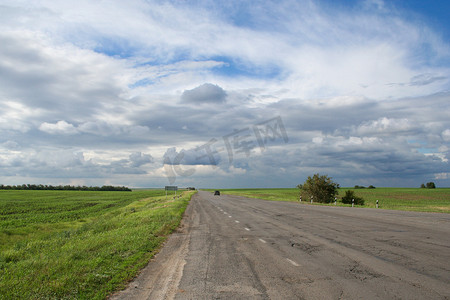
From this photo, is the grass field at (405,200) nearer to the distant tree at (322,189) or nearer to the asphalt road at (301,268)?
the distant tree at (322,189)

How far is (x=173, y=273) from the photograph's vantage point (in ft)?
25.6

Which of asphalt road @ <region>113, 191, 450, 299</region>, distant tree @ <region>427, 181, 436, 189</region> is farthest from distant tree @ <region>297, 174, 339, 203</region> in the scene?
distant tree @ <region>427, 181, 436, 189</region>

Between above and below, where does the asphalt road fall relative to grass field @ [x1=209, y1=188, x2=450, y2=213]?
above

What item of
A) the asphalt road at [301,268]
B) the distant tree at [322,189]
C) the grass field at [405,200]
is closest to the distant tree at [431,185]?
the grass field at [405,200]

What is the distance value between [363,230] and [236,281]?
33.9ft

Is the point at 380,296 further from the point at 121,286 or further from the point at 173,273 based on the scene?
the point at 121,286

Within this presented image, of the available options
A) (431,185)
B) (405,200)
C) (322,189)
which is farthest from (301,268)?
(431,185)

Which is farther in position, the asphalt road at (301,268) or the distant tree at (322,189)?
the distant tree at (322,189)

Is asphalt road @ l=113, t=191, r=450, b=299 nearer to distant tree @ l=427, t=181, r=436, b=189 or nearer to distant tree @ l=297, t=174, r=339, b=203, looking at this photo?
distant tree @ l=297, t=174, r=339, b=203

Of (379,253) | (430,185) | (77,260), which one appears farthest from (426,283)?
(430,185)

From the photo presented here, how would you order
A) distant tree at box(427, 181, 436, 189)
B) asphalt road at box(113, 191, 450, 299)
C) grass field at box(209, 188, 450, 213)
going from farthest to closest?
distant tree at box(427, 181, 436, 189), grass field at box(209, 188, 450, 213), asphalt road at box(113, 191, 450, 299)

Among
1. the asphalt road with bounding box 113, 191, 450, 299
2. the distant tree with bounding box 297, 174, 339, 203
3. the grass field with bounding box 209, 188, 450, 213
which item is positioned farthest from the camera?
the distant tree with bounding box 297, 174, 339, 203

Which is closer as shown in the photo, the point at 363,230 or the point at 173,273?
the point at 173,273

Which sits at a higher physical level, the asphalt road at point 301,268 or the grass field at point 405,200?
the asphalt road at point 301,268
